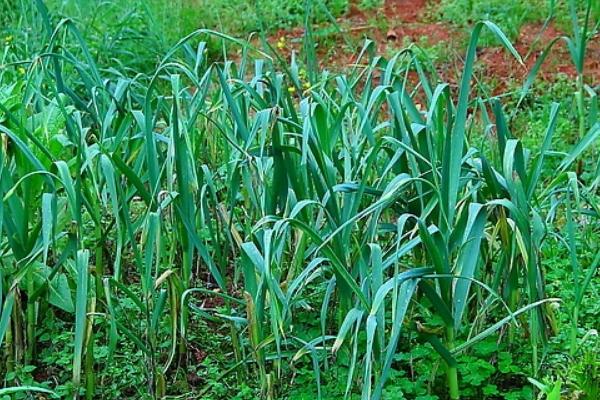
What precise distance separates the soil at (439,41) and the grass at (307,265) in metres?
2.25

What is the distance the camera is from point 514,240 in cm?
218

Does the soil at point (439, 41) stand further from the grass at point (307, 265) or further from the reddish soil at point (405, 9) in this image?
the grass at point (307, 265)

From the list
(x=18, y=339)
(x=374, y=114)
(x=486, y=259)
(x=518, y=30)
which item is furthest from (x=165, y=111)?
(x=518, y=30)

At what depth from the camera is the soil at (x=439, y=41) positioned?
4953 millimetres

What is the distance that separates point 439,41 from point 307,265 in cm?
325

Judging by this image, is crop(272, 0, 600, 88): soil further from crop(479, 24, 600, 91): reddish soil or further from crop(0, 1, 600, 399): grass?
crop(0, 1, 600, 399): grass

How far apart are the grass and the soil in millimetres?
2252

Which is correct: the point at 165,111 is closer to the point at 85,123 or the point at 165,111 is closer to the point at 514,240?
the point at 85,123

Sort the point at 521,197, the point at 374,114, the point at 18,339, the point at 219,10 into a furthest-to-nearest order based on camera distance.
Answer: the point at 219,10, the point at 374,114, the point at 18,339, the point at 521,197

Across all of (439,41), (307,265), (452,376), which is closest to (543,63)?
(439,41)

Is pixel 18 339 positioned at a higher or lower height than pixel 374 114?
lower

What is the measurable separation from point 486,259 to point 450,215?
0.30 metres

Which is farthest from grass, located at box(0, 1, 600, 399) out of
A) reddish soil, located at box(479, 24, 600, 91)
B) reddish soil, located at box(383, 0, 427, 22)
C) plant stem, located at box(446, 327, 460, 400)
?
reddish soil, located at box(383, 0, 427, 22)

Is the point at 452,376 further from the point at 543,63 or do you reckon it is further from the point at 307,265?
the point at 543,63
